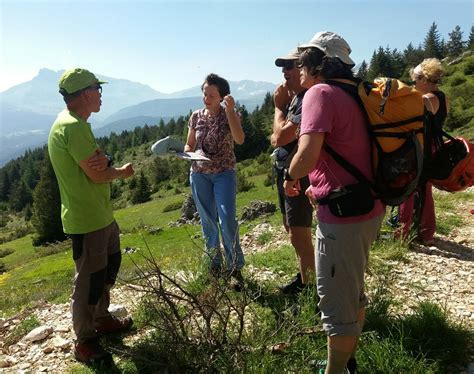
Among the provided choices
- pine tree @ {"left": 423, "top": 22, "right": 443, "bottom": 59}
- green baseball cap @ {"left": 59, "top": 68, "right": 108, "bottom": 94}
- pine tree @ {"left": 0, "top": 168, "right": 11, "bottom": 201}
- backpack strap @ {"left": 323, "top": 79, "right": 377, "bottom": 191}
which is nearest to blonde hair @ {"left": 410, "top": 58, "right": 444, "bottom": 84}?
backpack strap @ {"left": 323, "top": 79, "right": 377, "bottom": 191}

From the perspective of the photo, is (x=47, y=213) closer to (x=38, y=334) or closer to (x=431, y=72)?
(x=38, y=334)

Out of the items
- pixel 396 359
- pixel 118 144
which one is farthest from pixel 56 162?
pixel 118 144

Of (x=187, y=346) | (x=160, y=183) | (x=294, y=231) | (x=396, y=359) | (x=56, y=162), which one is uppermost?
(x=56, y=162)

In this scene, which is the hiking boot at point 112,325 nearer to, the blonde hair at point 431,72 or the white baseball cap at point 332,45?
the white baseball cap at point 332,45

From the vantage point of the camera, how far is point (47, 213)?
4553cm

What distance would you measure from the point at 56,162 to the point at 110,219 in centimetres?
71

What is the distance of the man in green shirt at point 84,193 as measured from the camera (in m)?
3.41

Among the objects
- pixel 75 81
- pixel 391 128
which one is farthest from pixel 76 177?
pixel 391 128

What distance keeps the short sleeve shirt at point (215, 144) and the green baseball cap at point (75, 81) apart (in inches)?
63.3

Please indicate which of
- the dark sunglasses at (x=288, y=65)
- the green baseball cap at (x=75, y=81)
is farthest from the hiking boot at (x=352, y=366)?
the green baseball cap at (x=75, y=81)

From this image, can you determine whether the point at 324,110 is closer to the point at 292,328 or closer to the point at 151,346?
the point at 292,328

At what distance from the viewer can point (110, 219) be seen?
12.5ft

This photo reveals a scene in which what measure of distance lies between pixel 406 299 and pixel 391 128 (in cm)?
250

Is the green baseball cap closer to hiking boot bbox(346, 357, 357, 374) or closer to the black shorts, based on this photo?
the black shorts
